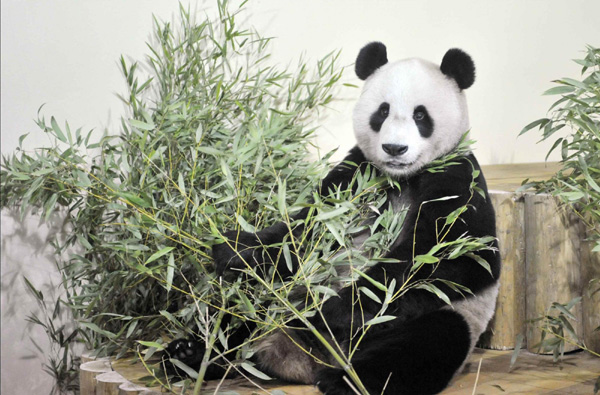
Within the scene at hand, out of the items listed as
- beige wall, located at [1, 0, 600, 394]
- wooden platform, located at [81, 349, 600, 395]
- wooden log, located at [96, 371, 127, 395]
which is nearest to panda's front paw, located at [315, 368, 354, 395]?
wooden platform, located at [81, 349, 600, 395]

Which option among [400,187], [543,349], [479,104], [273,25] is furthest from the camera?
[479,104]

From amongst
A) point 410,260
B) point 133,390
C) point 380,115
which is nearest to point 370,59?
point 380,115

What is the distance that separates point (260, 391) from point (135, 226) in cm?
54

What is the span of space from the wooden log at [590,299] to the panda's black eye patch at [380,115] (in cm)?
79

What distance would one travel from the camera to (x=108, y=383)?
190 centimetres

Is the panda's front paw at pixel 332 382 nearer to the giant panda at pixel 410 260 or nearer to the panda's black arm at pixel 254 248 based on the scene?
the giant panda at pixel 410 260

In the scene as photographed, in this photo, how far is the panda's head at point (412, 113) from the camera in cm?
198

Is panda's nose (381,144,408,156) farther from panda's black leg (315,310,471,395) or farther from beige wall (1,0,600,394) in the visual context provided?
beige wall (1,0,600,394)

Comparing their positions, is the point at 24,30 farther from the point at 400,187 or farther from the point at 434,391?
the point at 434,391

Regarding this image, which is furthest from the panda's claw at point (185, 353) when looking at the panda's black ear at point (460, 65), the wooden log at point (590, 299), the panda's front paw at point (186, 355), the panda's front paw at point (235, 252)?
the wooden log at point (590, 299)

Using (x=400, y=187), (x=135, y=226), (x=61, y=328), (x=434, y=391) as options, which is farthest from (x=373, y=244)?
(x=61, y=328)

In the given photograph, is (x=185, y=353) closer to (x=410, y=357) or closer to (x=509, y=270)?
(x=410, y=357)

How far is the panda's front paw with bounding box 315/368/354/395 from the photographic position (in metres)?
1.66

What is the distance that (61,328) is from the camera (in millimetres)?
2441
